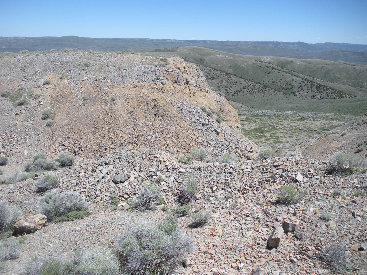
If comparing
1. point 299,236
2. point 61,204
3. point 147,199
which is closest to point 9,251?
point 61,204

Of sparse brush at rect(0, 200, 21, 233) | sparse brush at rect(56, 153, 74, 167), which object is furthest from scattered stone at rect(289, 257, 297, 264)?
sparse brush at rect(56, 153, 74, 167)

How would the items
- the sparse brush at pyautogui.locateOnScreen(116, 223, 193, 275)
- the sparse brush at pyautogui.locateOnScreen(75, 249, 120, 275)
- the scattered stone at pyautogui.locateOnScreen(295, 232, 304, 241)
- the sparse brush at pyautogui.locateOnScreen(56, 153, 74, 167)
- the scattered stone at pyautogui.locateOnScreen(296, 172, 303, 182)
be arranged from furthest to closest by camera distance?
the sparse brush at pyautogui.locateOnScreen(56, 153, 74, 167) → the scattered stone at pyautogui.locateOnScreen(296, 172, 303, 182) → the scattered stone at pyautogui.locateOnScreen(295, 232, 304, 241) → the sparse brush at pyautogui.locateOnScreen(116, 223, 193, 275) → the sparse brush at pyautogui.locateOnScreen(75, 249, 120, 275)

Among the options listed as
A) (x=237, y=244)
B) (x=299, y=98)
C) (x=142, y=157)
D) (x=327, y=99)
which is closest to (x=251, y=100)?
(x=299, y=98)

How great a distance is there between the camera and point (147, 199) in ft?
28.4

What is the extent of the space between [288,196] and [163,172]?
4738 mm

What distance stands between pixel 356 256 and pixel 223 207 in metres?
3.50

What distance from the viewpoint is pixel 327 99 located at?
238 ft

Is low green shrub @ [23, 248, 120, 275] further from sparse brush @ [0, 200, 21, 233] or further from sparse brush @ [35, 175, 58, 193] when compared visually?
sparse brush @ [35, 175, 58, 193]

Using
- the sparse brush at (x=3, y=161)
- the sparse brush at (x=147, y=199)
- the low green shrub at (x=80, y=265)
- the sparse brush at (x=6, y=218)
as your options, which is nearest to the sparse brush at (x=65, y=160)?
the sparse brush at (x=3, y=161)

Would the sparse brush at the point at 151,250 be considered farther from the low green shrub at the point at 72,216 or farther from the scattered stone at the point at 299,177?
the scattered stone at the point at 299,177

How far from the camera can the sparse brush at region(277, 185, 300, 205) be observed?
750 cm

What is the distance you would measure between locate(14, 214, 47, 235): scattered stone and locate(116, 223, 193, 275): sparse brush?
3355mm

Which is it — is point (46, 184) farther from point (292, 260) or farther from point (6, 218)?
point (292, 260)

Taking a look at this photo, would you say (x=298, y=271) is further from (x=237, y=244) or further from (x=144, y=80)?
(x=144, y=80)
